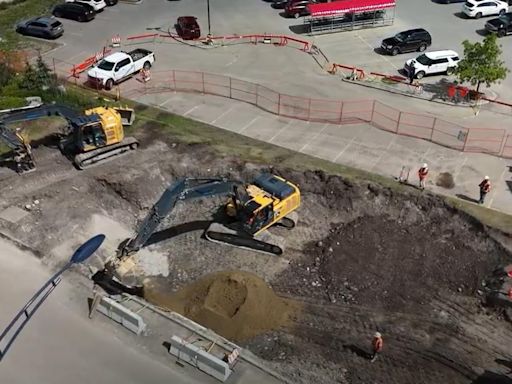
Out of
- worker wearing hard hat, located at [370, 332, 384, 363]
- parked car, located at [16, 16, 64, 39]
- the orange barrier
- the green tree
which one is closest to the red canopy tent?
the orange barrier

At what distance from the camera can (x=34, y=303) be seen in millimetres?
21547

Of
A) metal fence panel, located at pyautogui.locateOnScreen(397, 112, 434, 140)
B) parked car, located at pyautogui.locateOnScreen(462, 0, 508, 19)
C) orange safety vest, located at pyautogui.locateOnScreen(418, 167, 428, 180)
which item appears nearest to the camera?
orange safety vest, located at pyautogui.locateOnScreen(418, 167, 428, 180)

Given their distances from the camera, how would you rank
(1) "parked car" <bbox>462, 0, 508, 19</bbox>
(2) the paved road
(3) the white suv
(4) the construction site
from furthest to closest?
(1) "parked car" <bbox>462, 0, 508, 19</bbox>, (3) the white suv, (4) the construction site, (2) the paved road

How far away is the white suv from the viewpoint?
131 ft

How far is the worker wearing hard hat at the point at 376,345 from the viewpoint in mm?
20156

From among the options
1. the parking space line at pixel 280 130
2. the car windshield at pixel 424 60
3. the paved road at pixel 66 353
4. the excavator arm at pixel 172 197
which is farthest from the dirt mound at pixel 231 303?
the car windshield at pixel 424 60

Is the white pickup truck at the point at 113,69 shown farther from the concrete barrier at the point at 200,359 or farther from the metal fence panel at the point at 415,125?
the concrete barrier at the point at 200,359

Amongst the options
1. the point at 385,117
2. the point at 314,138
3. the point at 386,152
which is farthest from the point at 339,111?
the point at 386,152

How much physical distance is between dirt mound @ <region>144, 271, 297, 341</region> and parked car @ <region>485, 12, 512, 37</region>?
33.2 meters

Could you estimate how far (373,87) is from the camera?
39.0m

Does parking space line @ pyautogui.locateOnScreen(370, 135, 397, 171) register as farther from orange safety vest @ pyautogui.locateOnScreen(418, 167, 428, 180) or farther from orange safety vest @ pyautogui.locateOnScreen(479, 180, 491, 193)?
orange safety vest @ pyautogui.locateOnScreen(479, 180, 491, 193)

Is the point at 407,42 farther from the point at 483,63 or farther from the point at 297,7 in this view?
the point at 297,7

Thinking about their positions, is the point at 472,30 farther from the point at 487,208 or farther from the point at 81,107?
the point at 81,107

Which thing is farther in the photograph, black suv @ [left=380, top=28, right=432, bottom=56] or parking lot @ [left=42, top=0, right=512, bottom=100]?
black suv @ [left=380, top=28, right=432, bottom=56]
